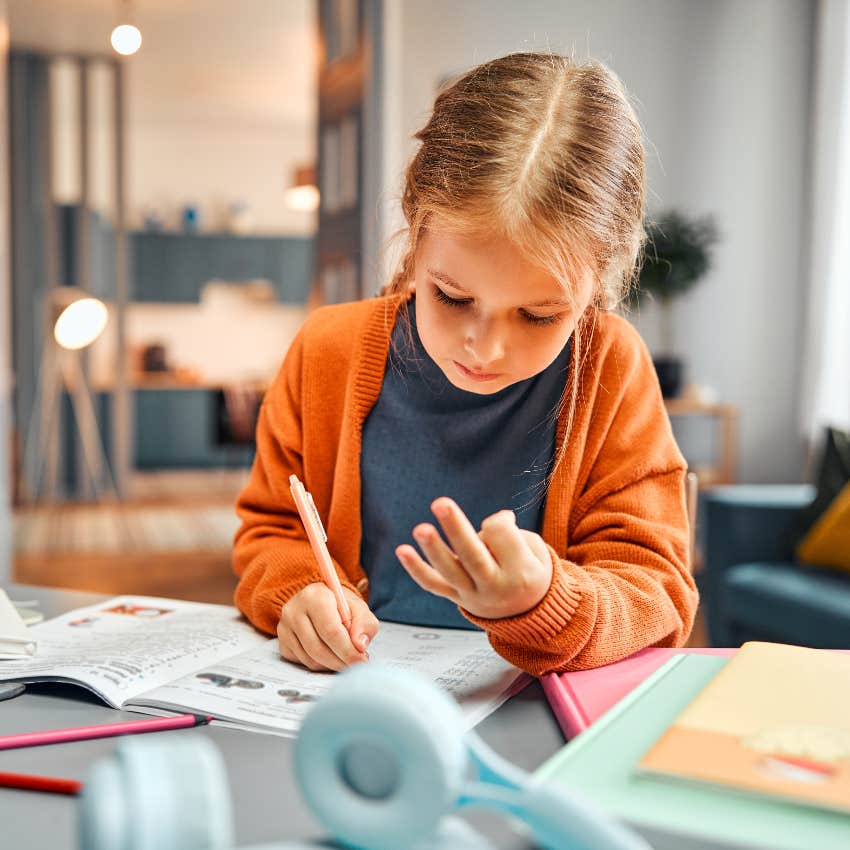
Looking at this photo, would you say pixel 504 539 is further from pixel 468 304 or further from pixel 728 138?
pixel 728 138

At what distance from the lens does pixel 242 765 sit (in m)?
0.52

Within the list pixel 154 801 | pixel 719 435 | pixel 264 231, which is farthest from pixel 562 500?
pixel 264 231

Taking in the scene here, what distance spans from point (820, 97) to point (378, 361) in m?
3.47

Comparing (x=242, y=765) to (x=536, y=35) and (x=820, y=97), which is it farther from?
(x=820, y=97)

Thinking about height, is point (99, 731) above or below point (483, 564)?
below

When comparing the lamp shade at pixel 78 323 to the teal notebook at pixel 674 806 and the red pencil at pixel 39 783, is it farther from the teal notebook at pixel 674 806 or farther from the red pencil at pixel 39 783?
the teal notebook at pixel 674 806

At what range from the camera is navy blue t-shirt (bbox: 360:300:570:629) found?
89 centimetres

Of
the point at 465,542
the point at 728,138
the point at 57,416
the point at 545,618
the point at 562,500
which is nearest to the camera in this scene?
the point at 465,542

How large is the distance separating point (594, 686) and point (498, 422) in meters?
0.34

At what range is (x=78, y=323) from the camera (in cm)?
460

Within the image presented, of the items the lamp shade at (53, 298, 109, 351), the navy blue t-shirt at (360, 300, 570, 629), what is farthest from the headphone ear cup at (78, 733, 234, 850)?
the lamp shade at (53, 298, 109, 351)

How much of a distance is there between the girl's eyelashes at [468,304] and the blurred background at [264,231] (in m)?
0.20

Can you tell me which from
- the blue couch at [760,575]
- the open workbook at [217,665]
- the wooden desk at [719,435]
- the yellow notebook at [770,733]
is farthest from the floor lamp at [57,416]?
the yellow notebook at [770,733]

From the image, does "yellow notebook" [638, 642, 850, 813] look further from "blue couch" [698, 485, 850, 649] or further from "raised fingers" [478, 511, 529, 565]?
"blue couch" [698, 485, 850, 649]
